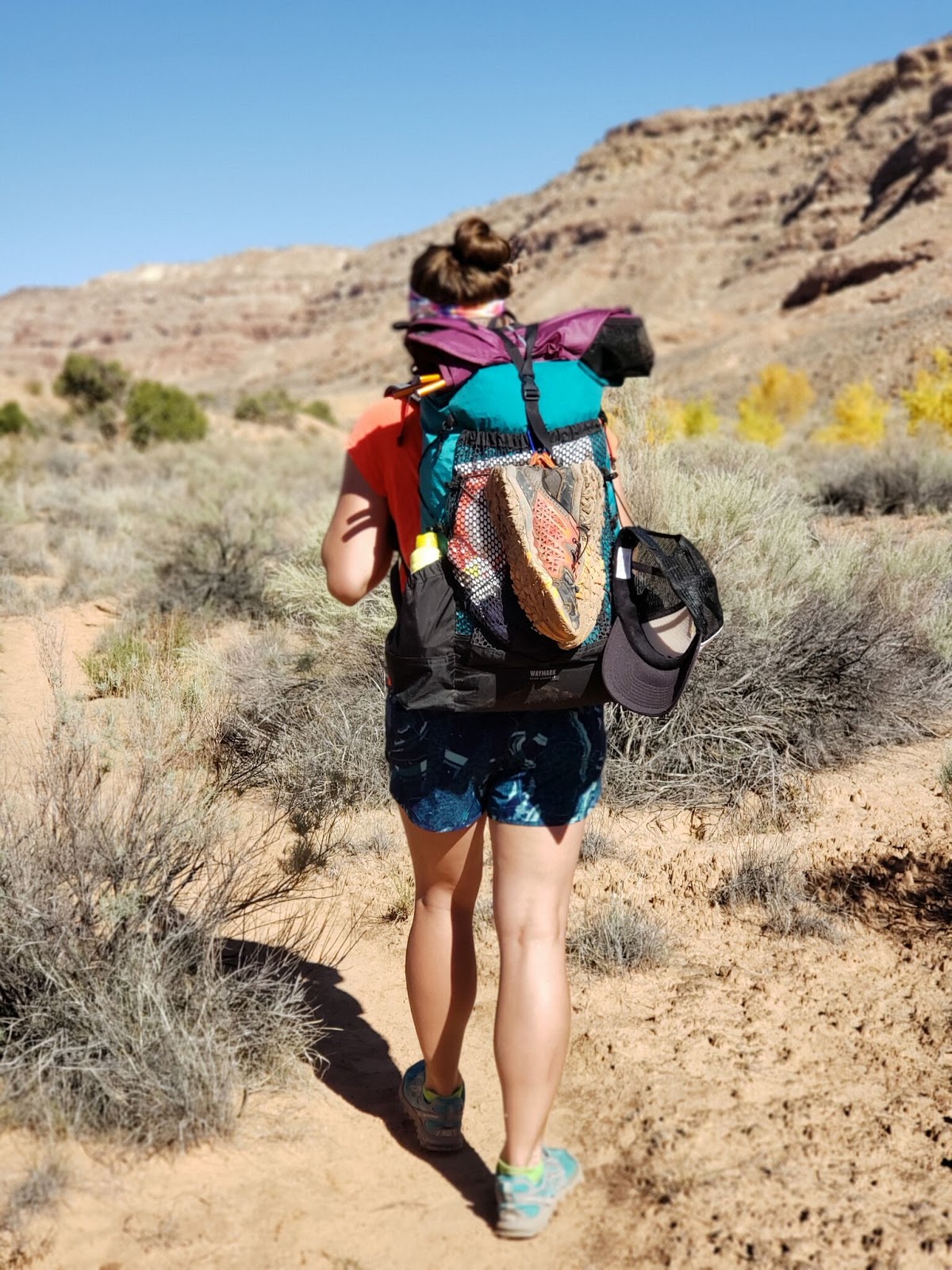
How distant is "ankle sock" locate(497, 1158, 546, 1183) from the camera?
224 cm

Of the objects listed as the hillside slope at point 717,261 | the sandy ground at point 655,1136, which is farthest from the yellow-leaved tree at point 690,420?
the hillside slope at point 717,261

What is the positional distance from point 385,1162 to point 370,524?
159cm

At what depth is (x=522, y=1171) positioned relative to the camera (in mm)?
2236

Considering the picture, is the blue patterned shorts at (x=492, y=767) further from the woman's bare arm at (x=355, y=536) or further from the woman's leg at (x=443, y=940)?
the woman's bare arm at (x=355, y=536)

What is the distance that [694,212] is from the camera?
7344 cm

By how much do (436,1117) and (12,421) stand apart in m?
23.1

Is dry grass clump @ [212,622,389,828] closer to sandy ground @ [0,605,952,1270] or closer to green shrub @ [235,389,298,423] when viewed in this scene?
sandy ground @ [0,605,952,1270]

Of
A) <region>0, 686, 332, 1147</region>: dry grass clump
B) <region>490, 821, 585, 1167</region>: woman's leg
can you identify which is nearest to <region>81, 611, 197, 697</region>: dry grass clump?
<region>0, 686, 332, 1147</region>: dry grass clump

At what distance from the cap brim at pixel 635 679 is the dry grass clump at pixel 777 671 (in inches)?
93.5

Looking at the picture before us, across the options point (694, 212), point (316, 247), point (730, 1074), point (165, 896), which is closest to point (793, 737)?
point (730, 1074)

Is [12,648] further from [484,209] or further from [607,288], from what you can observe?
[484,209]

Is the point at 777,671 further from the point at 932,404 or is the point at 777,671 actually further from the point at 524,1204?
the point at 932,404

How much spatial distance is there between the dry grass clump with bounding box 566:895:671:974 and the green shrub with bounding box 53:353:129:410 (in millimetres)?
25690

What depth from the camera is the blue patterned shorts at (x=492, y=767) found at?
2133 mm
